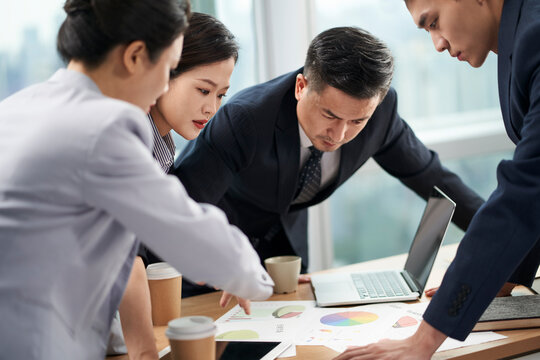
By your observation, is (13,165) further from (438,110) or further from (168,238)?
(438,110)

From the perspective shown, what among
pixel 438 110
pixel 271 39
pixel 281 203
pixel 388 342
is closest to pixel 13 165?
pixel 388 342

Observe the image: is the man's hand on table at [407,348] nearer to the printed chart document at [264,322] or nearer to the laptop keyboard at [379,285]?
the printed chart document at [264,322]

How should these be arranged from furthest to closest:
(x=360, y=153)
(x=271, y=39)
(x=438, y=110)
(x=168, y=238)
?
(x=438, y=110) < (x=271, y=39) < (x=360, y=153) < (x=168, y=238)

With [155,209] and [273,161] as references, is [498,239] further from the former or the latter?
[273,161]

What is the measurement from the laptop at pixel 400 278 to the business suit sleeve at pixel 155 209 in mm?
652

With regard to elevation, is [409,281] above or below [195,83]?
below

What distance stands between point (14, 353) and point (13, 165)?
10.8 inches

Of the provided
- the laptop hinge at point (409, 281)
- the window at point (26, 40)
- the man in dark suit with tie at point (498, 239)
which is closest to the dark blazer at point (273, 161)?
the laptop hinge at point (409, 281)

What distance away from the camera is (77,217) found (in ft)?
2.76

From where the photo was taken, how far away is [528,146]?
1.06 meters

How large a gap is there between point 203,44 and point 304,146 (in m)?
0.53

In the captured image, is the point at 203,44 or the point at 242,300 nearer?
the point at 242,300

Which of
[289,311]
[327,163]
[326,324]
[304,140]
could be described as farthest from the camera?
[327,163]

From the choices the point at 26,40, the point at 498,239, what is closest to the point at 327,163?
the point at 498,239
